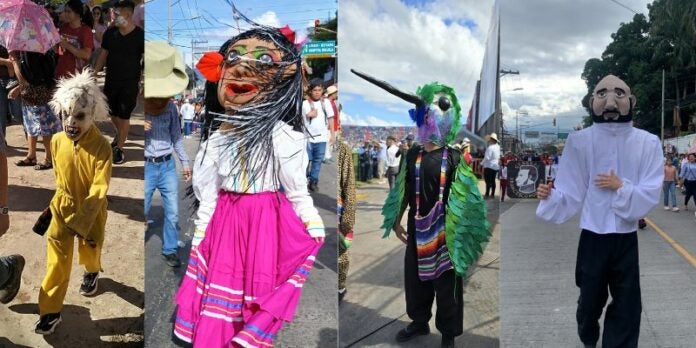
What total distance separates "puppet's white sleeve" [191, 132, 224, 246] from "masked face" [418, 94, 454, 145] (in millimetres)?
821

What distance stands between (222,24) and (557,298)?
2.10 m

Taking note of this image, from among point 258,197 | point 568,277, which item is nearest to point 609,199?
point 568,277

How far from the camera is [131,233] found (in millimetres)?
3148

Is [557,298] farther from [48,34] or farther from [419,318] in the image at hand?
[48,34]

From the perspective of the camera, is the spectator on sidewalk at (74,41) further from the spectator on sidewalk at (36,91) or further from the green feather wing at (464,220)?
the green feather wing at (464,220)

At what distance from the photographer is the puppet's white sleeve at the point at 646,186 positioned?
237 centimetres

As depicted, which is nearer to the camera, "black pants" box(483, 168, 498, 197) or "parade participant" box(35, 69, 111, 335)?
"black pants" box(483, 168, 498, 197)

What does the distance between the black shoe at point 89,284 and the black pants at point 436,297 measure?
184 centimetres

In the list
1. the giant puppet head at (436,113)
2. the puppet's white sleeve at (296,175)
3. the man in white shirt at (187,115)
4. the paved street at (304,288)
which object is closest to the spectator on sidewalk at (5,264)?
the paved street at (304,288)

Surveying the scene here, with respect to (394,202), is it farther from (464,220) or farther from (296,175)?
(296,175)

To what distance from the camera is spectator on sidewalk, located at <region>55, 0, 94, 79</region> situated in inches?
122

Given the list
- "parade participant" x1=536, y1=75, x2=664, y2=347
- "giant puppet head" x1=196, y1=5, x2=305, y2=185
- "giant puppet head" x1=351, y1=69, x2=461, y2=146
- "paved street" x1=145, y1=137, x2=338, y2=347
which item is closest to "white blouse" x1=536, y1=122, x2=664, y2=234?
"parade participant" x1=536, y1=75, x2=664, y2=347

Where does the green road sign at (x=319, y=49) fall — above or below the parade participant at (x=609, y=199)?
above

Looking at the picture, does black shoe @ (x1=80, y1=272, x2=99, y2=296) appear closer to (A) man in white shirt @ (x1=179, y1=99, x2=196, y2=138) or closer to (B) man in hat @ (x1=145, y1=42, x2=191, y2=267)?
(B) man in hat @ (x1=145, y1=42, x2=191, y2=267)
